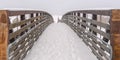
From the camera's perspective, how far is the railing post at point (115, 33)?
4879mm

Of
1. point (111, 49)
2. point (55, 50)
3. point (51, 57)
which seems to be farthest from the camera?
point (55, 50)

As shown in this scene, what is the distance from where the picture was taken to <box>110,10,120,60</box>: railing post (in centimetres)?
488

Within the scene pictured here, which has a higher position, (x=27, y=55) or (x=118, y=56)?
(x=118, y=56)

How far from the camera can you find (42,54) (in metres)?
7.44

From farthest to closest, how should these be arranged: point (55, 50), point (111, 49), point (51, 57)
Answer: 1. point (55, 50)
2. point (51, 57)
3. point (111, 49)

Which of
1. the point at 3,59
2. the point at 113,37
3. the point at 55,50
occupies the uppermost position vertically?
the point at 113,37

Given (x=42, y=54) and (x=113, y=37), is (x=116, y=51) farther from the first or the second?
(x=42, y=54)

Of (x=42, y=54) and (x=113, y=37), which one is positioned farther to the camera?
(x=42, y=54)

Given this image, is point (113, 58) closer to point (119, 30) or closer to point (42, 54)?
point (119, 30)

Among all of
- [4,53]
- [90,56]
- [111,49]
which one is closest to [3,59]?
[4,53]

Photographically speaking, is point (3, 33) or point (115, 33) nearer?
point (3, 33)

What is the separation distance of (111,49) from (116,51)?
0.47 ft

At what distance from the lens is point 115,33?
4.97m

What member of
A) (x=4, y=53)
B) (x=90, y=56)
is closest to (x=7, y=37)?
(x=4, y=53)
